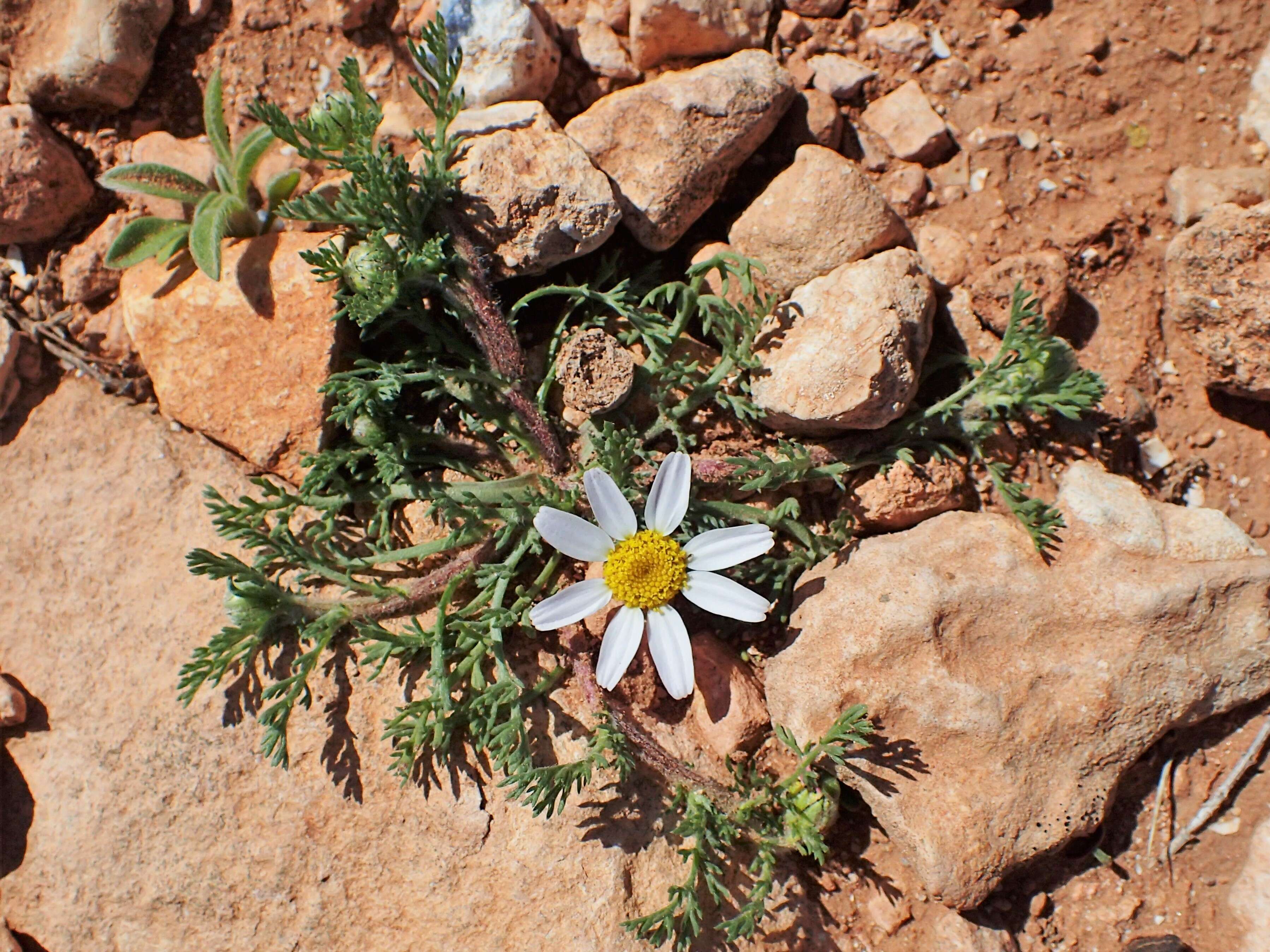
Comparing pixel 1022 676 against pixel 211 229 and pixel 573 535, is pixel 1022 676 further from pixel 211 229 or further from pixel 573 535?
pixel 211 229

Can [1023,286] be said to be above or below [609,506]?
below

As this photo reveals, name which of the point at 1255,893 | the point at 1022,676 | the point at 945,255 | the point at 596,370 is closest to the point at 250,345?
the point at 596,370

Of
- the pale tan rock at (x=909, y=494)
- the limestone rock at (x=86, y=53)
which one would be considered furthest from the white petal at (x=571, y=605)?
the limestone rock at (x=86, y=53)

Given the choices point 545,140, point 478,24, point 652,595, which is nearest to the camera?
point 652,595

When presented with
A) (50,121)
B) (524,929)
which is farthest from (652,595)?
(50,121)

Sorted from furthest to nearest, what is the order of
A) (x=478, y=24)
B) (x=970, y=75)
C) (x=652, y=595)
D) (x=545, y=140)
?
1. (x=970, y=75)
2. (x=478, y=24)
3. (x=545, y=140)
4. (x=652, y=595)

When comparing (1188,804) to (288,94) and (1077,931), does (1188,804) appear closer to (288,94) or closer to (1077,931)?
(1077,931)
